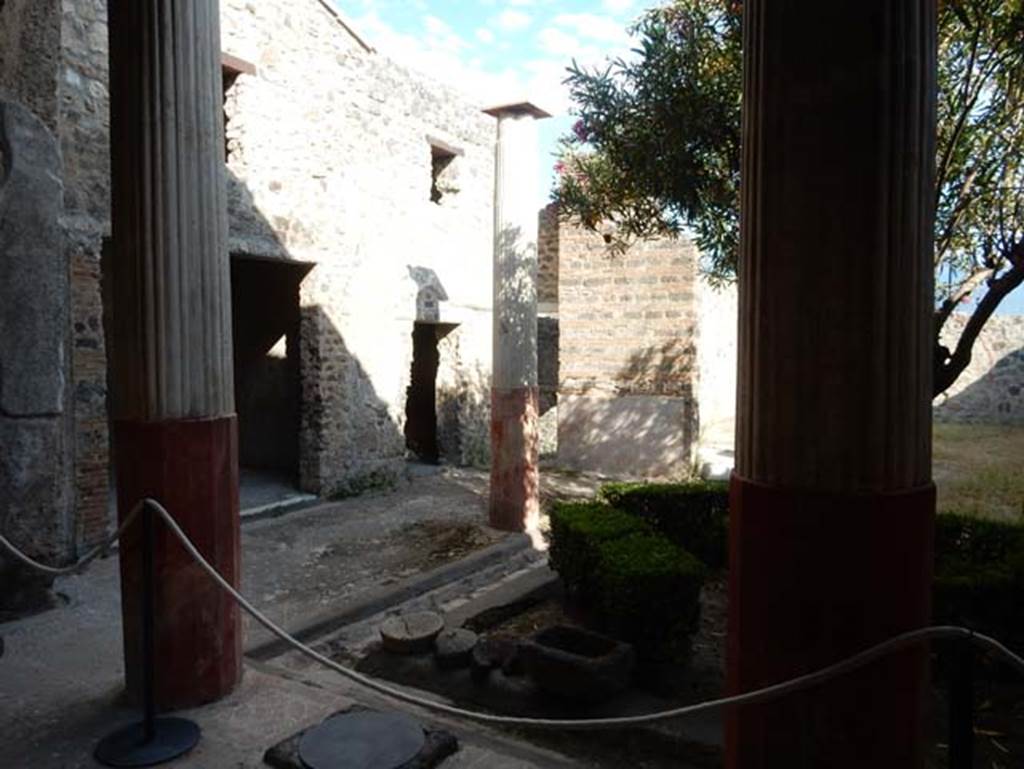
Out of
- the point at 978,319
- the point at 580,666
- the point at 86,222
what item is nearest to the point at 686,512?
the point at 978,319

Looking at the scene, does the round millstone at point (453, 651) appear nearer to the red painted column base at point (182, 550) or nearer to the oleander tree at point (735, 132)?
the red painted column base at point (182, 550)

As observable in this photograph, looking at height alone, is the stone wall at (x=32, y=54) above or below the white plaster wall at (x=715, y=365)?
above

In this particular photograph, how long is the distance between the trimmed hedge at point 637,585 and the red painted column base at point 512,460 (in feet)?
7.84

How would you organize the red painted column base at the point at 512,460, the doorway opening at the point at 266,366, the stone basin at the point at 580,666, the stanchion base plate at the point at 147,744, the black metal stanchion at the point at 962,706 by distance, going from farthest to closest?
1. the doorway opening at the point at 266,366
2. the red painted column base at the point at 512,460
3. the stone basin at the point at 580,666
4. the stanchion base plate at the point at 147,744
5. the black metal stanchion at the point at 962,706

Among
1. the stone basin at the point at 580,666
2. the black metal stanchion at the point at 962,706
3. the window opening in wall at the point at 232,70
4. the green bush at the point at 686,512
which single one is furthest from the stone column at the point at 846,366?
the window opening in wall at the point at 232,70

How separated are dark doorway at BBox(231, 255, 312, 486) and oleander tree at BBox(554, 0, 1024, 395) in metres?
6.25

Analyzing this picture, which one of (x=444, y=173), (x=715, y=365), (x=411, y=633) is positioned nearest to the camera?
(x=411, y=633)

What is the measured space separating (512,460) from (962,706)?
6431 mm

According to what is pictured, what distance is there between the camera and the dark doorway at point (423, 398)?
500 inches

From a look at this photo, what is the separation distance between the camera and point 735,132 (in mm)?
5297

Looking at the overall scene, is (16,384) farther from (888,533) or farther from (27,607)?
(888,533)

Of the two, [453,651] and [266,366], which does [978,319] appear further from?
[266,366]

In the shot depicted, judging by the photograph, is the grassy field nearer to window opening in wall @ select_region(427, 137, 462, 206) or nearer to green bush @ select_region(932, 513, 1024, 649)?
green bush @ select_region(932, 513, 1024, 649)

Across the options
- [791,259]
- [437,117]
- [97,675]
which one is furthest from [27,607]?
[437,117]
